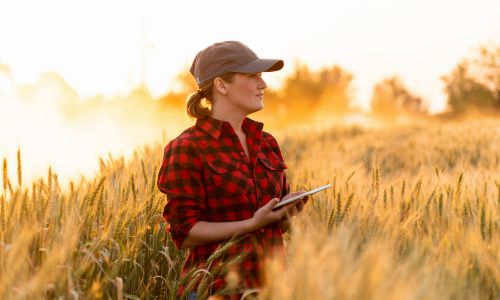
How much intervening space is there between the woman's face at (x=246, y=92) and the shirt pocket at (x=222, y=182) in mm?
275

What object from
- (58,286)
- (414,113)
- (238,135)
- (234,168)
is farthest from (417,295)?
(414,113)

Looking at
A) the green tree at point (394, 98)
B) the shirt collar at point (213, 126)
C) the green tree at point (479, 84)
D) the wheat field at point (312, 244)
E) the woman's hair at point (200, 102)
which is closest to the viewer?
the wheat field at point (312, 244)

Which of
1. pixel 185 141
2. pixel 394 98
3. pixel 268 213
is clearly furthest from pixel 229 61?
pixel 394 98

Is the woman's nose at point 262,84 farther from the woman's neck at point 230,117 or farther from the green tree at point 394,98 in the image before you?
the green tree at point 394,98

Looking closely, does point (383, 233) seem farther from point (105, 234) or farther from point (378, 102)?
point (378, 102)

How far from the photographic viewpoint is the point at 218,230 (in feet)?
8.07

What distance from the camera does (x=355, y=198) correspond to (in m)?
2.87

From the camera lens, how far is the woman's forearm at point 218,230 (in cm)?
244

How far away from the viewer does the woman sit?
2484 millimetres

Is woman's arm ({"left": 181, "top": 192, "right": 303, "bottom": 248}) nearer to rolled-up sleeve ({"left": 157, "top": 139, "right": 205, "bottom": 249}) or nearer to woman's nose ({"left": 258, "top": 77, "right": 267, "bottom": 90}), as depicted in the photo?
rolled-up sleeve ({"left": 157, "top": 139, "right": 205, "bottom": 249})

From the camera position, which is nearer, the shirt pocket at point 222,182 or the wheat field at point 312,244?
the wheat field at point 312,244

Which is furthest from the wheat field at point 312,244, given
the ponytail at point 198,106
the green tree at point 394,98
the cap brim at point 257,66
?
the green tree at point 394,98

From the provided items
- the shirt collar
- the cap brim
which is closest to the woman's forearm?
the shirt collar

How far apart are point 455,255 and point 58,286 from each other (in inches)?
47.3
